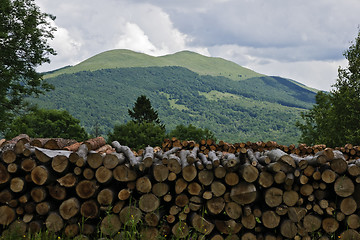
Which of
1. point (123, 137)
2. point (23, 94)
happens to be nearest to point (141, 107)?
point (123, 137)

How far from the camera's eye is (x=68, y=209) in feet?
18.8

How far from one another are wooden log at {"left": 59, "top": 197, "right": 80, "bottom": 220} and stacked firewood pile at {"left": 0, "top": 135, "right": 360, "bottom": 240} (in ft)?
0.05

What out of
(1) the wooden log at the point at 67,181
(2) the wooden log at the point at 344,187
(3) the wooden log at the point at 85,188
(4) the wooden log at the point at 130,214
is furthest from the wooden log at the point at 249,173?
(1) the wooden log at the point at 67,181

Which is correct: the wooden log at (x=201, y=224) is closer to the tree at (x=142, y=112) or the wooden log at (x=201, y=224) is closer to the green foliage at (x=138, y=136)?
the green foliage at (x=138, y=136)

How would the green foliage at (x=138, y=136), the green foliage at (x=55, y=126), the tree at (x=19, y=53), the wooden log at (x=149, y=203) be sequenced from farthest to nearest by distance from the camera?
the green foliage at (x=55, y=126) → the green foliage at (x=138, y=136) → the tree at (x=19, y=53) → the wooden log at (x=149, y=203)

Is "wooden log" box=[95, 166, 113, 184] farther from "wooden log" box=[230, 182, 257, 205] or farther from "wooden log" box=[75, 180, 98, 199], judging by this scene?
"wooden log" box=[230, 182, 257, 205]

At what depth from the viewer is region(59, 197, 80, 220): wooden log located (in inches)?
226

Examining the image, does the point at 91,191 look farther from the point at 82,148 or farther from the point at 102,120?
the point at 102,120

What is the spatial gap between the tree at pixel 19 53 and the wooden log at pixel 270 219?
2102cm

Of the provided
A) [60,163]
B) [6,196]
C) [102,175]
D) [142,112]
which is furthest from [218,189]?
[142,112]

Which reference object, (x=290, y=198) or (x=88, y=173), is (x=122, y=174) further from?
(x=290, y=198)

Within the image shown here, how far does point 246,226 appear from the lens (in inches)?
227

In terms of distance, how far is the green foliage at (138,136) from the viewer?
1676 inches

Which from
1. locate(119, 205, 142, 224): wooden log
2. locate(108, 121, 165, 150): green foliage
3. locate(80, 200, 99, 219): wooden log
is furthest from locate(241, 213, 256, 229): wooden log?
locate(108, 121, 165, 150): green foliage
